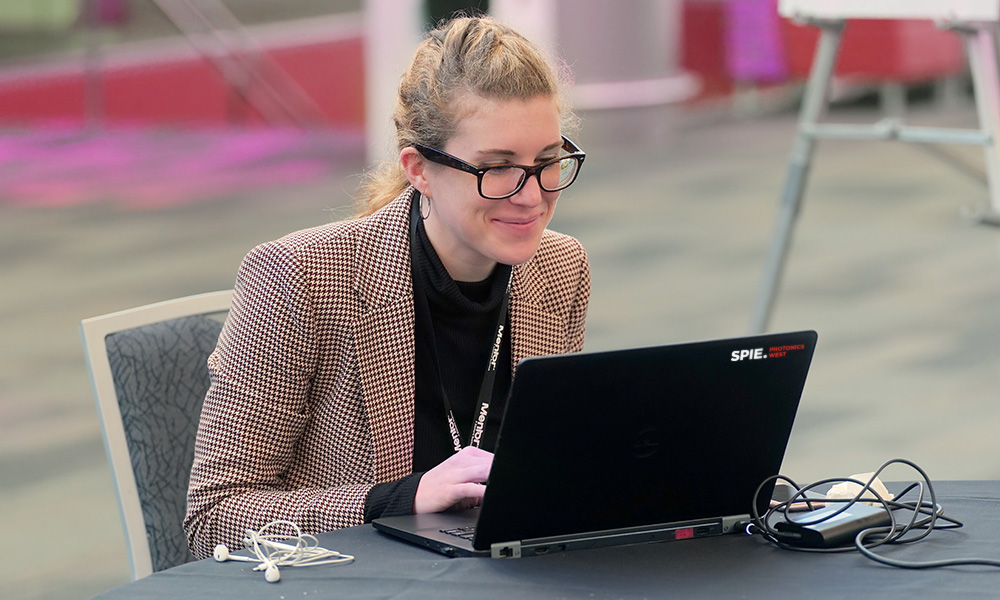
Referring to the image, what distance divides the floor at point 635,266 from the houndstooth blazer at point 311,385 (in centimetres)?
49

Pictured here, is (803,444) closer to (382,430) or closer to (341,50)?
(382,430)

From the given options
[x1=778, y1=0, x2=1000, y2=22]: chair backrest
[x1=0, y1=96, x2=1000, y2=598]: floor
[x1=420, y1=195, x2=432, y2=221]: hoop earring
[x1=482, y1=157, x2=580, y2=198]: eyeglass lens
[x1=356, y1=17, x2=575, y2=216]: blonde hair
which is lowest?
[x1=0, y1=96, x2=1000, y2=598]: floor

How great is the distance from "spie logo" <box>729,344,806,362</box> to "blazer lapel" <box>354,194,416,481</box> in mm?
544

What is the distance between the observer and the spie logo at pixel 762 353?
1.27m

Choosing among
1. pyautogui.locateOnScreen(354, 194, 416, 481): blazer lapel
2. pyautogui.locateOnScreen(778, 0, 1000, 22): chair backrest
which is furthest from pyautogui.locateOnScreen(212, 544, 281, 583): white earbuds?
pyautogui.locateOnScreen(778, 0, 1000, 22): chair backrest

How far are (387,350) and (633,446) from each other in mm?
499

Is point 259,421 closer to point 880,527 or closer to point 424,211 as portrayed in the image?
point 424,211

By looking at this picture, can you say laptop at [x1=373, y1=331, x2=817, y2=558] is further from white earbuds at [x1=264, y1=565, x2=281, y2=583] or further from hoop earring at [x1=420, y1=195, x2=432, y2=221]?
hoop earring at [x1=420, y1=195, x2=432, y2=221]

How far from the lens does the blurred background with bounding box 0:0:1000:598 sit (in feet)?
12.4

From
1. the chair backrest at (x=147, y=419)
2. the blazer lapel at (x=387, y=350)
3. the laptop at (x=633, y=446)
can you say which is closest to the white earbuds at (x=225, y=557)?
the laptop at (x=633, y=446)

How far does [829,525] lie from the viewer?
4.39 ft

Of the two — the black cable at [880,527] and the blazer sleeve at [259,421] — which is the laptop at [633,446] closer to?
the black cable at [880,527]

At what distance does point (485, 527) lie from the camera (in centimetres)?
127

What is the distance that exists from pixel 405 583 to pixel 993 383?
3.42 meters
